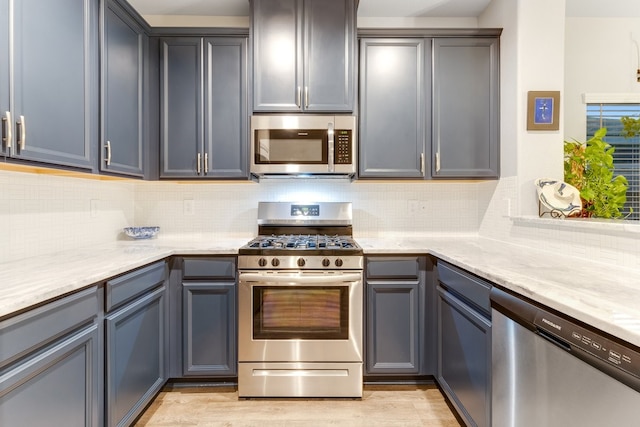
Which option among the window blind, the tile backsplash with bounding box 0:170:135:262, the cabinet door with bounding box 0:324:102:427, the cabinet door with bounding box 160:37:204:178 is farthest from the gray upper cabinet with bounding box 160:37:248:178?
the window blind

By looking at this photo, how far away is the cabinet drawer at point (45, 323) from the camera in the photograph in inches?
39.6

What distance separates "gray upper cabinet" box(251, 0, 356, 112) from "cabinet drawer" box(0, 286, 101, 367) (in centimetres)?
157

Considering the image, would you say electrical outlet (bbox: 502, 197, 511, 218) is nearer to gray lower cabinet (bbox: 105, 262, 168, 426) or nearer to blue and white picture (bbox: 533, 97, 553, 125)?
blue and white picture (bbox: 533, 97, 553, 125)

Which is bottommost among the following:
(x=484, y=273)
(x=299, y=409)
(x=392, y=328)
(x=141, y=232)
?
(x=299, y=409)

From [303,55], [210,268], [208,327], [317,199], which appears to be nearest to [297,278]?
[210,268]

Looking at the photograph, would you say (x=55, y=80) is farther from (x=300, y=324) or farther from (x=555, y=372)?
(x=555, y=372)

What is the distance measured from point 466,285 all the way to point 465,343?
319 millimetres

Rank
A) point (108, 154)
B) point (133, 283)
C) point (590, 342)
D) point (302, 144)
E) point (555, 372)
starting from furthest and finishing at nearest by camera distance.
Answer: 1. point (302, 144)
2. point (108, 154)
3. point (133, 283)
4. point (555, 372)
5. point (590, 342)

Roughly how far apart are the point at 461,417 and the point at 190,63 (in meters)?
2.80

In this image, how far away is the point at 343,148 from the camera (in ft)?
7.76

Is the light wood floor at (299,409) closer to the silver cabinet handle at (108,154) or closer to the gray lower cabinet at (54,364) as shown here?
the gray lower cabinet at (54,364)

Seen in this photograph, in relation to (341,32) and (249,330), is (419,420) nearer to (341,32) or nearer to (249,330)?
(249,330)

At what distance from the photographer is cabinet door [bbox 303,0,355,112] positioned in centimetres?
235

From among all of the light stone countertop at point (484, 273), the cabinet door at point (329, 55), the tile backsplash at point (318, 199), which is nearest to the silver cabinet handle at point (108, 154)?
the light stone countertop at point (484, 273)
